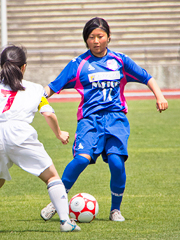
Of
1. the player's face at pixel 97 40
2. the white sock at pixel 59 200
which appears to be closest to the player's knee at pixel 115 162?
the white sock at pixel 59 200

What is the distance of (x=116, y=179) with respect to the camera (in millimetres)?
3791

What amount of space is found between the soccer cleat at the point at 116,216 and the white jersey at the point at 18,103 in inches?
47.1

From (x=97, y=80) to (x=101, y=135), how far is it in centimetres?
48

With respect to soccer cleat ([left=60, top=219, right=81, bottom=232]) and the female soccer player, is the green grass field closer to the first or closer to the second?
soccer cleat ([left=60, top=219, right=81, bottom=232])

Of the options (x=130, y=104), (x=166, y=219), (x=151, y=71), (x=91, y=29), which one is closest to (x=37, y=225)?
(x=166, y=219)

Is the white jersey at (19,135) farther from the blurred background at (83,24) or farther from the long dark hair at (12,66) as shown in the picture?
the blurred background at (83,24)

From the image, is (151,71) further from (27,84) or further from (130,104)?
(27,84)

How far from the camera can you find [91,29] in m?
3.84

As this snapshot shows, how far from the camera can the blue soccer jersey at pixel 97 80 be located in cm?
378

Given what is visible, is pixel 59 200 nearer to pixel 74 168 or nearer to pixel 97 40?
pixel 74 168

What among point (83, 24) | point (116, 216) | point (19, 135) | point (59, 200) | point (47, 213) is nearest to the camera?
point (19, 135)

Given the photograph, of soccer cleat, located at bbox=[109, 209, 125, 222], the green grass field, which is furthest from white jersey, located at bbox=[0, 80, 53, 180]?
soccer cleat, located at bbox=[109, 209, 125, 222]

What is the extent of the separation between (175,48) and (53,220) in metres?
18.3

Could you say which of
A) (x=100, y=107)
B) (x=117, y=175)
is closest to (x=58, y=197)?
(x=117, y=175)
